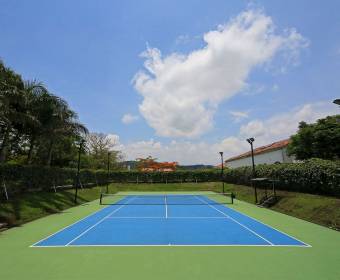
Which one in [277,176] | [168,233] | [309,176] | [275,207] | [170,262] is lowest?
[170,262]

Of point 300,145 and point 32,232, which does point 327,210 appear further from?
point 300,145

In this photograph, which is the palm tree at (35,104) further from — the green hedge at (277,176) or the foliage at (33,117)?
the green hedge at (277,176)

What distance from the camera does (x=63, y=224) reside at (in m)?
16.6

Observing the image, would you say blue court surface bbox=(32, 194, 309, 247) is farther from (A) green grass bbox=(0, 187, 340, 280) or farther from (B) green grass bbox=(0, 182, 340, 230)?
(B) green grass bbox=(0, 182, 340, 230)

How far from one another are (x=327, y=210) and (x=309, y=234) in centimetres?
437

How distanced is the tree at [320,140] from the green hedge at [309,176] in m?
7.26

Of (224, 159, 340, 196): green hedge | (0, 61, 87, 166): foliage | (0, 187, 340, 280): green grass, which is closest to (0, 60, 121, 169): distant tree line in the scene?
(0, 61, 87, 166): foliage

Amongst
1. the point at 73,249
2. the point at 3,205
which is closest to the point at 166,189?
the point at 3,205

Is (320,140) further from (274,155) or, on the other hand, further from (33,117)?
(33,117)

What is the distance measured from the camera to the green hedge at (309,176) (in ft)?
64.3

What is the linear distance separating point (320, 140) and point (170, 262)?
30.1 m

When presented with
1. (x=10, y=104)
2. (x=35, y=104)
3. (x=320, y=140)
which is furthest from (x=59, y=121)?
(x=320, y=140)

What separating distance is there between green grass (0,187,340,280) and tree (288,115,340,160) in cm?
2408

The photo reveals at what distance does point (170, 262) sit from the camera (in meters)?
9.12
